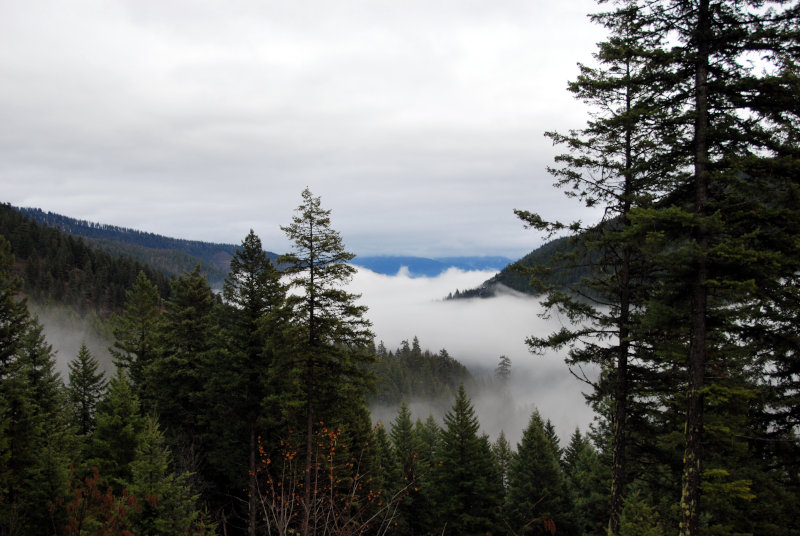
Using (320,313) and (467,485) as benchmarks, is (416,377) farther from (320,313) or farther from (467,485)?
(320,313)

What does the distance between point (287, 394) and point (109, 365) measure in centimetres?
6848

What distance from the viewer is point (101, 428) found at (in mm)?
18469

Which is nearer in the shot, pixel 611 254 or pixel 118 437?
pixel 611 254

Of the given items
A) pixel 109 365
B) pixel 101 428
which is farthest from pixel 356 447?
pixel 109 365

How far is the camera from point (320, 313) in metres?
15.7

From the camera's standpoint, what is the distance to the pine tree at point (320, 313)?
50.6 feet

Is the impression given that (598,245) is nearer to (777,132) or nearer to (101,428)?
(777,132)

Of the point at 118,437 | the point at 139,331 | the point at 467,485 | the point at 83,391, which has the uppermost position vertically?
the point at 139,331

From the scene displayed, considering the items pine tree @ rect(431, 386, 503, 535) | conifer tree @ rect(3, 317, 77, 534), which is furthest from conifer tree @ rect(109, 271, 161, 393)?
pine tree @ rect(431, 386, 503, 535)

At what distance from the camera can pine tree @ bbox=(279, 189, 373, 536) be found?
1541 centimetres

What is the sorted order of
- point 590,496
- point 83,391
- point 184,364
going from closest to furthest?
1. point 184,364
2. point 83,391
3. point 590,496

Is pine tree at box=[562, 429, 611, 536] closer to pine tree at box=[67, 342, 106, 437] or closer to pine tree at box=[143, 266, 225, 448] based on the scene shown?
pine tree at box=[143, 266, 225, 448]

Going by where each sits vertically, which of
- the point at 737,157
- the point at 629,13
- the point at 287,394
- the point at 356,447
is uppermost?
the point at 629,13

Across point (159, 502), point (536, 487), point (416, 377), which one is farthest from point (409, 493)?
point (416, 377)
